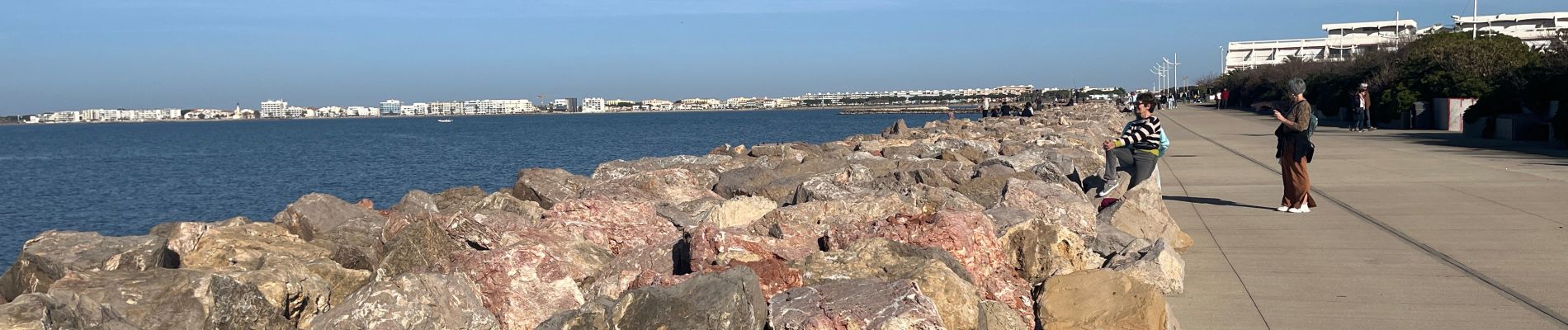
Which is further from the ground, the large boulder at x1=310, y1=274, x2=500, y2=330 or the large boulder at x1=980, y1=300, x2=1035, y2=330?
the large boulder at x1=310, y1=274, x2=500, y2=330

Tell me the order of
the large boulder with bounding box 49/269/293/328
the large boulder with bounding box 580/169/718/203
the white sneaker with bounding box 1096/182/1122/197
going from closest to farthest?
the large boulder with bounding box 49/269/293/328, the white sneaker with bounding box 1096/182/1122/197, the large boulder with bounding box 580/169/718/203

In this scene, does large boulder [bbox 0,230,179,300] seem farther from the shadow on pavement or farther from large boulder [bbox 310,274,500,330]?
the shadow on pavement

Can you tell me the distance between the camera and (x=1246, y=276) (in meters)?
6.71

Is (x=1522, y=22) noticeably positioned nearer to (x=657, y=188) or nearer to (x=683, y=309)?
(x=657, y=188)

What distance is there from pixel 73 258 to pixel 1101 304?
5.67 m

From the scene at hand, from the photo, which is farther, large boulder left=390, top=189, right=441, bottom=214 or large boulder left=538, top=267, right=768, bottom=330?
large boulder left=390, top=189, right=441, bottom=214

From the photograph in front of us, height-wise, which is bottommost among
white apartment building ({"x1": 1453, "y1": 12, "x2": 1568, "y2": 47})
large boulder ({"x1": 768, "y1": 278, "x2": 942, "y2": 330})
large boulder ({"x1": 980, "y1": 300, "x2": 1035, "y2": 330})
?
large boulder ({"x1": 980, "y1": 300, "x2": 1035, "y2": 330})

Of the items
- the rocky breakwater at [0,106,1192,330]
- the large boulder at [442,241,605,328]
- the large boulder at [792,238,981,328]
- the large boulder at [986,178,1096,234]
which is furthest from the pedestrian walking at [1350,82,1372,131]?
the large boulder at [442,241,605,328]

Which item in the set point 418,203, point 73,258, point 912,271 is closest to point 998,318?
point 912,271

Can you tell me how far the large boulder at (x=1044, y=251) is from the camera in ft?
20.3

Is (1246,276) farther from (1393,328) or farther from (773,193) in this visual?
(773,193)

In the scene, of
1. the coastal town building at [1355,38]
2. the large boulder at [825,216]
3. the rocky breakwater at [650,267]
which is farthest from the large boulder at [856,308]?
the coastal town building at [1355,38]

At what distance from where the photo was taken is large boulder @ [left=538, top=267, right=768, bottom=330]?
14.3ft

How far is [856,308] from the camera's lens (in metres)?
4.49
